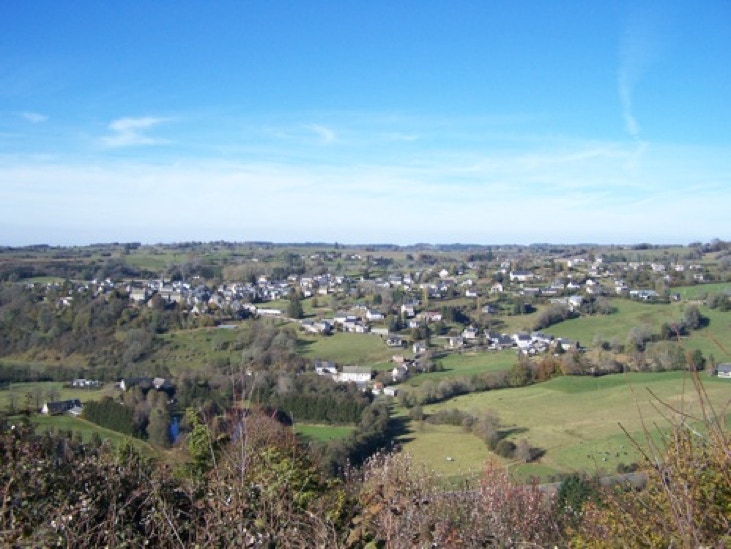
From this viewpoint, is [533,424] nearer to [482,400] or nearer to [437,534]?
[482,400]

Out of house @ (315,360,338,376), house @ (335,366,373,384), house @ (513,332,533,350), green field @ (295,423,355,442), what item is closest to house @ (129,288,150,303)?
house @ (315,360,338,376)

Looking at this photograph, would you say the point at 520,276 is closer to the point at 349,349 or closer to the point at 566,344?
the point at 566,344

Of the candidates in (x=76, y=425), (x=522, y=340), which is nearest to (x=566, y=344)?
(x=522, y=340)

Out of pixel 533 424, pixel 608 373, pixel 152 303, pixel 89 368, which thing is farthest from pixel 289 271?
pixel 533 424

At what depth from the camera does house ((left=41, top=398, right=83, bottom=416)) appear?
799 inches

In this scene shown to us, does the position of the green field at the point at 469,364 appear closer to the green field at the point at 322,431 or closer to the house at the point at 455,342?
the house at the point at 455,342

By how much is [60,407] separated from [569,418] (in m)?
17.3

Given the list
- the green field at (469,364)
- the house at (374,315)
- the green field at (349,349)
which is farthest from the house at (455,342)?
the house at (374,315)

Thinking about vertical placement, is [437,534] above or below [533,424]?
above

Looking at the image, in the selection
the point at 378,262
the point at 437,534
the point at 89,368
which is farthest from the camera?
the point at 378,262

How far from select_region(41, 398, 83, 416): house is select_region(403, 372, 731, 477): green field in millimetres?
11616

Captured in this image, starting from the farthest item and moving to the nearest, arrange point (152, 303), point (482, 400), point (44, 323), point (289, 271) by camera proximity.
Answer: point (289, 271) < point (152, 303) < point (44, 323) < point (482, 400)

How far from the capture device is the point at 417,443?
62.0 ft

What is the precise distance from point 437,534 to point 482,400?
2062 centimetres
